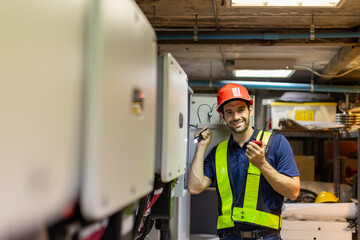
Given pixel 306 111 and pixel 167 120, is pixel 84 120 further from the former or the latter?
pixel 306 111

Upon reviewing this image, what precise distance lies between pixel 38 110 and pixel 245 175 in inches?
57.4

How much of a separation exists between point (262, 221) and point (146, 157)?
3.63 feet

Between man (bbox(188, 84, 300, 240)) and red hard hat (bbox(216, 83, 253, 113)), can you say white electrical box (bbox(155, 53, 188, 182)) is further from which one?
red hard hat (bbox(216, 83, 253, 113))

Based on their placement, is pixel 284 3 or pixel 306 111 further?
pixel 306 111

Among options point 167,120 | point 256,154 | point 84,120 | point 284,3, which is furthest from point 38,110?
point 284,3

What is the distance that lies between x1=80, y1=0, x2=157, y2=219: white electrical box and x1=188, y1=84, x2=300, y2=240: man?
3.22ft

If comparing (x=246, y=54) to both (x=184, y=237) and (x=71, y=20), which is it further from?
(x=71, y=20)

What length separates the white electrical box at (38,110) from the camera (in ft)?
1.44

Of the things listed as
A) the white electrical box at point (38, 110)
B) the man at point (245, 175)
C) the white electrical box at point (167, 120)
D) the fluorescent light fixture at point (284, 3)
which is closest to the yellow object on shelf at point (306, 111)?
the fluorescent light fixture at point (284, 3)

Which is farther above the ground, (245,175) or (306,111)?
(306,111)

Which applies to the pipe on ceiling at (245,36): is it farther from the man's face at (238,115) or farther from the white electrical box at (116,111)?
the white electrical box at (116,111)

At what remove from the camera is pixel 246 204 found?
1780 millimetres

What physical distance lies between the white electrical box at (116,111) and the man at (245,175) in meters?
0.98

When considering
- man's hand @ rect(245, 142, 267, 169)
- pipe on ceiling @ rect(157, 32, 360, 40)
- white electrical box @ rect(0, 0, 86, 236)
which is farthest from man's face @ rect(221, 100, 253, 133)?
white electrical box @ rect(0, 0, 86, 236)
